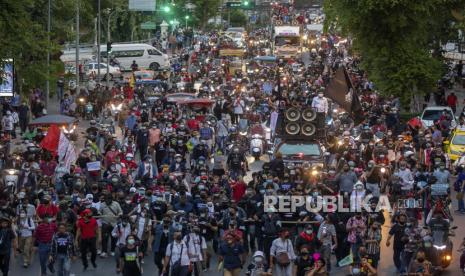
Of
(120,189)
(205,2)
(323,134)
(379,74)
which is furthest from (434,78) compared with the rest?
(205,2)

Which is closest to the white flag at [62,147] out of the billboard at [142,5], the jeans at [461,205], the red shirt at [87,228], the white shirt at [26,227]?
the white shirt at [26,227]

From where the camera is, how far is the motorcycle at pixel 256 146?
3844 centimetres

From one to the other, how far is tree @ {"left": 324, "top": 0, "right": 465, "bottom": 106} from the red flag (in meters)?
17.1

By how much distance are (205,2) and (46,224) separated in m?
75.4

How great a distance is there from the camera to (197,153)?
34344 millimetres

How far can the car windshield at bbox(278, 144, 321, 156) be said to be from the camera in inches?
1278

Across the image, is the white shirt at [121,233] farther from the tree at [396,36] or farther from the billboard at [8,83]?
the tree at [396,36]

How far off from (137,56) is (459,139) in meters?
37.6

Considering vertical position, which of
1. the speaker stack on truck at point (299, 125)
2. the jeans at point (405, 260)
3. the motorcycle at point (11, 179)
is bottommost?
the jeans at point (405, 260)

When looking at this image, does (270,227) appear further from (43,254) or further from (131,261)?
(43,254)

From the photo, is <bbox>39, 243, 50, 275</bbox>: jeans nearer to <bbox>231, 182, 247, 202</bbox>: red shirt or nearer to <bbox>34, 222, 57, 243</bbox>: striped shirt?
<bbox>34, 222, 57, 243</bbox>: striped shirt

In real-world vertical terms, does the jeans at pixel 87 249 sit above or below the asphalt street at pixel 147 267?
above

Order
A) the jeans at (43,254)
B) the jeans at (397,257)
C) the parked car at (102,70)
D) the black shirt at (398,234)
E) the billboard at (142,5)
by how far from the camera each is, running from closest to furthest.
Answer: the jeans at (43,254), the black shirt at (398,234), the jeans at (397,257), the parked car at (102,70), the billboard at (142,5)

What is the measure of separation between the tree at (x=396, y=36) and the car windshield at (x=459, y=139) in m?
11.7
